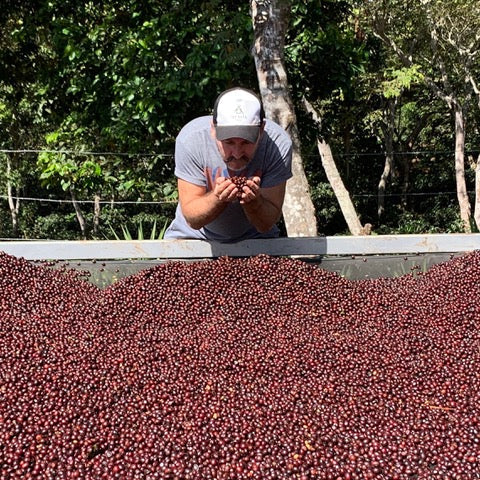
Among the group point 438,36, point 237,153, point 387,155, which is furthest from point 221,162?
point 387,155

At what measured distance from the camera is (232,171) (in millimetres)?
1861

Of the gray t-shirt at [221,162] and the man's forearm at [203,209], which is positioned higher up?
the gray t-shirt at [221,162]

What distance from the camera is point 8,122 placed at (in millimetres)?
11047

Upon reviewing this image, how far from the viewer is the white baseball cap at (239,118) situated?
5.47 ft

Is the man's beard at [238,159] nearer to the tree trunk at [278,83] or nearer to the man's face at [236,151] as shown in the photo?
the man's face at [236,151]

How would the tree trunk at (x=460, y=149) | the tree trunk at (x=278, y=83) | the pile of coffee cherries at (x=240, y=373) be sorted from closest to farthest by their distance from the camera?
the pile of coffee cherries at (x=240, y=373) → the tree trunk at (x=278, y=83) → the tree trunk at (x=460, y=149)

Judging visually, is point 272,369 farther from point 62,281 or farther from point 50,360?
point 62,281

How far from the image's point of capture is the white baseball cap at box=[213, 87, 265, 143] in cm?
167

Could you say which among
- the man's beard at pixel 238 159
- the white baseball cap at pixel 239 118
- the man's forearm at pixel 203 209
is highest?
the white baseball cap at pixel 239 118

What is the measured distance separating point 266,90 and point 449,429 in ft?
11.1

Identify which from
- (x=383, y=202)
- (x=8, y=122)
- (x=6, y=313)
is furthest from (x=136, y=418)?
(x=383, y=202)

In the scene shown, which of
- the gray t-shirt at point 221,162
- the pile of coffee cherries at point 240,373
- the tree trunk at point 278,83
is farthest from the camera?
the tree trunk at point 278,83

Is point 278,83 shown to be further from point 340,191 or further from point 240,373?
point 340,191

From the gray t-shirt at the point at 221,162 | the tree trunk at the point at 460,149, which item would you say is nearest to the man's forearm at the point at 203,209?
the gray t-shirt at the point at 221,162
